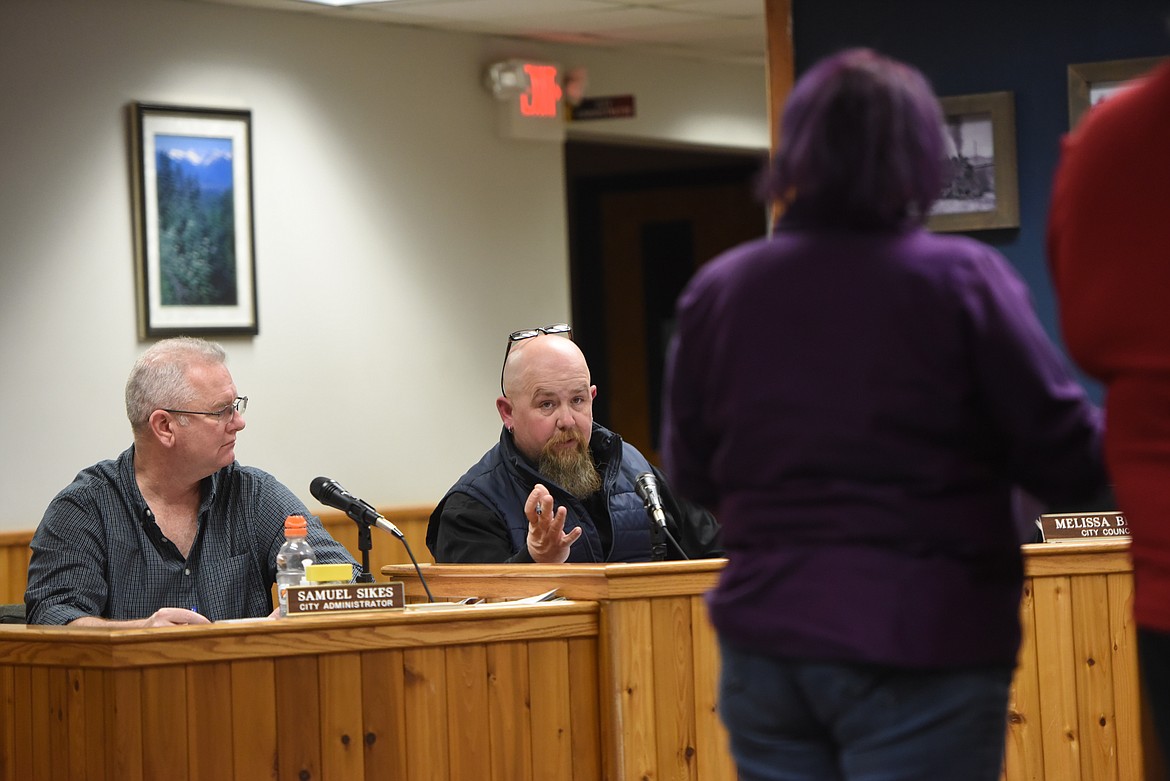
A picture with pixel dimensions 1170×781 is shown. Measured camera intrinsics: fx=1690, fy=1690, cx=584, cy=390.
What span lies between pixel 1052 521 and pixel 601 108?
15.7 feet

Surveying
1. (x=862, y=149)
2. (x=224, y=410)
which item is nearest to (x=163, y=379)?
(x=224, y=410)

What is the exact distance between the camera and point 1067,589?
356 centimetres

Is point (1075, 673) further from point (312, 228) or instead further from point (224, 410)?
point (312, 228)

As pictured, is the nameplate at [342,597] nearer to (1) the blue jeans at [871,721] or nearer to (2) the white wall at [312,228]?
(1) the blue jeans at [871,721]

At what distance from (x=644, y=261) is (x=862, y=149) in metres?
8.00

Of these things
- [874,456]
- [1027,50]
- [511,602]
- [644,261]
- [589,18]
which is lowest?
[511,602]

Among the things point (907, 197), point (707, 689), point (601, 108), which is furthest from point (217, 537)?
point (601, 108)

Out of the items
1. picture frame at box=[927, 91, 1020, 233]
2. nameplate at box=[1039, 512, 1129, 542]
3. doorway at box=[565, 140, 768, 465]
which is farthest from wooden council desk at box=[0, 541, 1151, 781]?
doorway at box=[565, 140, 768, 465]

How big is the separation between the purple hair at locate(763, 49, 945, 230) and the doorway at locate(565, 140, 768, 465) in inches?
306

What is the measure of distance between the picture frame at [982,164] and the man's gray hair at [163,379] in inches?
90.8

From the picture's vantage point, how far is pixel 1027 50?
512 centimetres

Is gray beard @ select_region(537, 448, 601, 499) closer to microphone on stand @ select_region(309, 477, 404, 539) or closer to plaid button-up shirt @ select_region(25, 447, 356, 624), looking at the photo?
plaid button-up shirt @ select_region(25, 447, 356, 624)

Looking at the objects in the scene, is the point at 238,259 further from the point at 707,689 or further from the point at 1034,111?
the point at 707,689

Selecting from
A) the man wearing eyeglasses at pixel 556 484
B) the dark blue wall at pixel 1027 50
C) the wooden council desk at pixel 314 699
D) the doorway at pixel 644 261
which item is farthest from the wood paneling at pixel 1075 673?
the doorway at pixel 644 261
